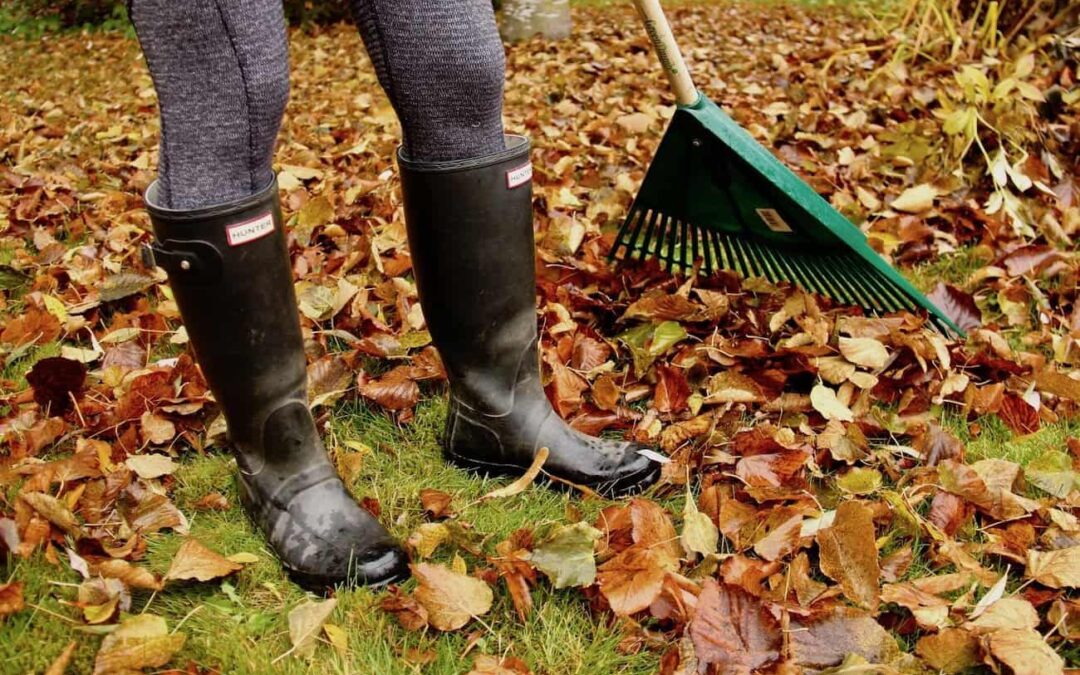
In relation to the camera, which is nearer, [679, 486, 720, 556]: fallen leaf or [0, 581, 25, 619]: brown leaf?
[0, 581, 25, 619]: brown leaf

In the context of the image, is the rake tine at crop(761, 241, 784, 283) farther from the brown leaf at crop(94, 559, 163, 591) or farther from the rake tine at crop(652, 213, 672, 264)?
the brown leaf at crop(94, 559, 163, 591)

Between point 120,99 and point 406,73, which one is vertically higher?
point 406,73

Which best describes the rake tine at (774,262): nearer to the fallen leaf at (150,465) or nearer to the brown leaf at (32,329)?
the fallen leaf at (150,465)

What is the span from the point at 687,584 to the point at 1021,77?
7.41ft

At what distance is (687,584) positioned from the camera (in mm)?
1047

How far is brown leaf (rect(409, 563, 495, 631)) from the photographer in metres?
1.01

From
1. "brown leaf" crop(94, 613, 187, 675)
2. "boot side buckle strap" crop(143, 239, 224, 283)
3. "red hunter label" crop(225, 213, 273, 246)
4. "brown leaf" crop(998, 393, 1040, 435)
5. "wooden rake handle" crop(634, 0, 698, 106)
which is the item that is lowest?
"brown leaf" crop(998, 393, 1040, 435)

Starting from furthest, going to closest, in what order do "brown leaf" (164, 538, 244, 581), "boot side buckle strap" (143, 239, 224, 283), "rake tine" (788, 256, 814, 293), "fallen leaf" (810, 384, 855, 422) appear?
"rake tine" (788, 256, 814, 293)
"fallen leaf" (810, 384, 855, 422)
"brown leaf" (164, 538, 244, 581)
"boot side buckle strap" (143, 239, 224, 283)

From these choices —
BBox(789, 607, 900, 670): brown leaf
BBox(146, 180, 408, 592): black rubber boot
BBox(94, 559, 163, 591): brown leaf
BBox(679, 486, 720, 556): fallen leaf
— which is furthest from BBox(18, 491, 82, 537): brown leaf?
BBox(789, 607, 900, 670): brown leaf

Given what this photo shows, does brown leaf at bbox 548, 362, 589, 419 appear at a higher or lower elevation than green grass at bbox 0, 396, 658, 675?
higher

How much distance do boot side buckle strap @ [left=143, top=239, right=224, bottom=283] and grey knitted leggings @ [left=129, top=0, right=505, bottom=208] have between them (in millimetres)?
47

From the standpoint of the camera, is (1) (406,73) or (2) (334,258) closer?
(1) (406,73)

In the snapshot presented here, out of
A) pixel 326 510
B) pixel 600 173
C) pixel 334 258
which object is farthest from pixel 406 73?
pixel 600 173

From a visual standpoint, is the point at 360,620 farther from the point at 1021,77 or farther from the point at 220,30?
the point at 1021,77
